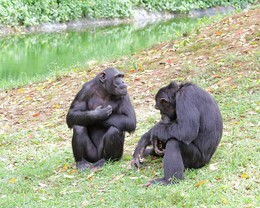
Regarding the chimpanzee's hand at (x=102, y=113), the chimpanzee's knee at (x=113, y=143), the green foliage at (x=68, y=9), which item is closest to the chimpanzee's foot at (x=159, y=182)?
the chimpanzee's knee at (x=113, y=143)

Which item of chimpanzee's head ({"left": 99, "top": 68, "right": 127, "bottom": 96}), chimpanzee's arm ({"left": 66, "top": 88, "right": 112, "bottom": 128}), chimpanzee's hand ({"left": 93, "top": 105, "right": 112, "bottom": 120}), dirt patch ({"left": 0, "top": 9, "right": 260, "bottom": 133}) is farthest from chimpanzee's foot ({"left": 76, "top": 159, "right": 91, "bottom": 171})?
dirt patch ({"left": 0, "top": 9, "right": 260, "bottom": 133})

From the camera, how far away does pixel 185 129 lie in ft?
21.3

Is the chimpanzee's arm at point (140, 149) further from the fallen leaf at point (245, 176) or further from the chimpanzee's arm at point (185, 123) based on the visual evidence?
the fallen leaf at point (245, 176)

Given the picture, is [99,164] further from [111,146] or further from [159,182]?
[159,182]

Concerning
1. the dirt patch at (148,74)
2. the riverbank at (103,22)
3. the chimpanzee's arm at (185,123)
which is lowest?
the riverbank at (103,22)

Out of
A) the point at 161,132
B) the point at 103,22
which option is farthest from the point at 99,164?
the point at 103,22

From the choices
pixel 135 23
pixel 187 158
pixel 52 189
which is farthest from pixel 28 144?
pixel 135 23

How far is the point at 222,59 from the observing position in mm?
12359

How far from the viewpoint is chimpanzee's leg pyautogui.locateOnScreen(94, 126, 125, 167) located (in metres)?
7.56

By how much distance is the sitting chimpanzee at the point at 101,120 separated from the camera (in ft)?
24.8

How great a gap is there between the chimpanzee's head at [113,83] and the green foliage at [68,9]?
23.3m

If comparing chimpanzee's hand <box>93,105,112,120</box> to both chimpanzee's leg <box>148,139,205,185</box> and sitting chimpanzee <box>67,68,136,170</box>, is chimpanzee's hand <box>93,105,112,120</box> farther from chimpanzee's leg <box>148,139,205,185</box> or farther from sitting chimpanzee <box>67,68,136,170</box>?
chimpanzee's leg <box>148,139,205,185</box>

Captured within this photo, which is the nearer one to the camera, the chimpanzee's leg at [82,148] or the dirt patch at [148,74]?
the chimpanzee's leg at [82,148]

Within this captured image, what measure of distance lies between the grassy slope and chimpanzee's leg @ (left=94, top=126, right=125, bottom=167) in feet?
0.58
